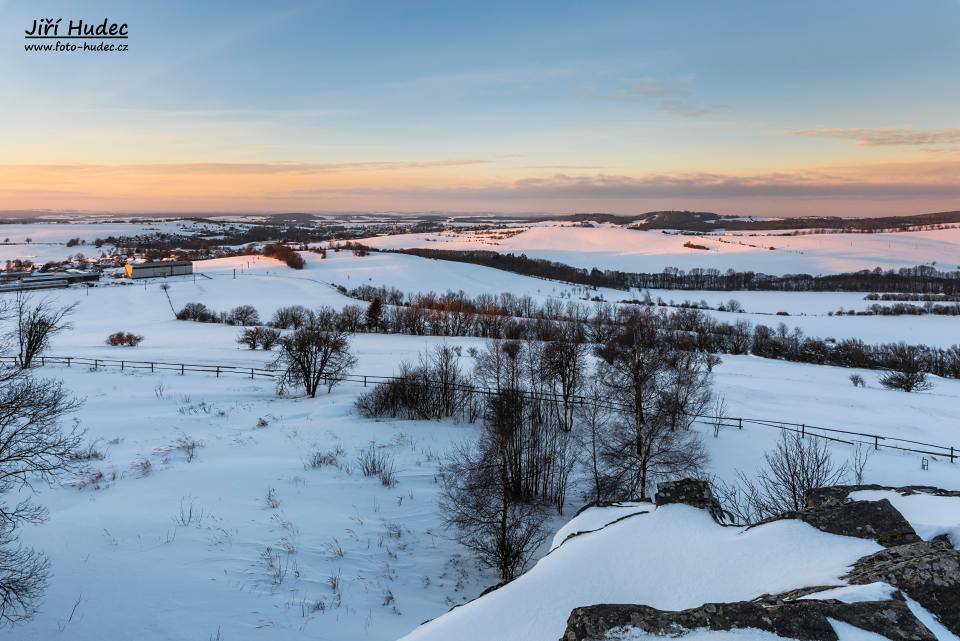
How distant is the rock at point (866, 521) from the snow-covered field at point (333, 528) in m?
0.23

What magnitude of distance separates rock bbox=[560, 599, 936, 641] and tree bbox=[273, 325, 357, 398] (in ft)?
95.3

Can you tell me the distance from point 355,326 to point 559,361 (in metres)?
37.6

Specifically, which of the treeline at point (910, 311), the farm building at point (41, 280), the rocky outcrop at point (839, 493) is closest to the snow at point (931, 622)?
the rocky outcrop at point (839, 493)

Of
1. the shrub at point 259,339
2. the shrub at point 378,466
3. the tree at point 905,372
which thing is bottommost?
the tree at point 905,372

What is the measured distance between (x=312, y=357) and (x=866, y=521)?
30.2m

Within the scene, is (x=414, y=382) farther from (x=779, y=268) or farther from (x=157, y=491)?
(x=779, y=268)

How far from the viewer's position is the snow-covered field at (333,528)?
7363 millimetres

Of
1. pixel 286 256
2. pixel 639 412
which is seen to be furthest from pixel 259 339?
pixel 286 256

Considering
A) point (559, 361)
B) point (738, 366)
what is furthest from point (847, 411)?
point (559, 361)

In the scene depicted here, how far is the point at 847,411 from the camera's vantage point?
3108 centimetres

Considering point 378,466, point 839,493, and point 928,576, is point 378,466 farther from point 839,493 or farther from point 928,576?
point 928,576

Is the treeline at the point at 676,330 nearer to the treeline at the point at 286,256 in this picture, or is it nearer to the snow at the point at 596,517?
the snow at the point at 596,517

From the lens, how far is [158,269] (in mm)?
106375

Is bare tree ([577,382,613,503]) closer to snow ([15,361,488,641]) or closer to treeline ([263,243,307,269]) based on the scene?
snow ([15,361,488,641])
